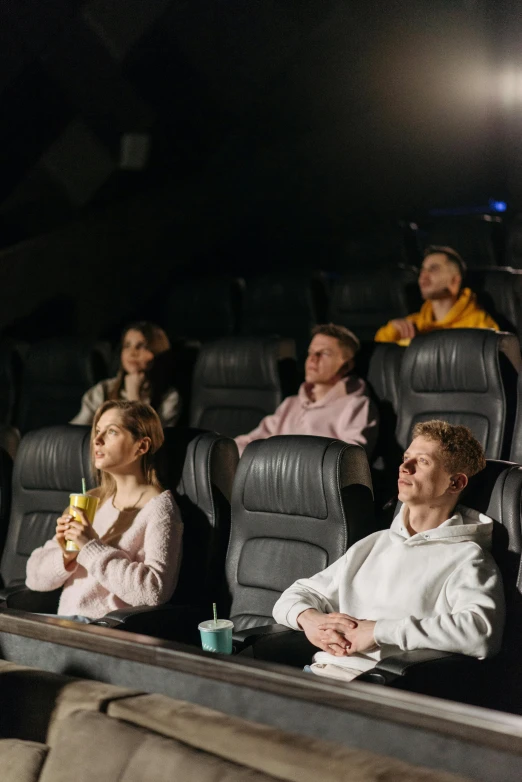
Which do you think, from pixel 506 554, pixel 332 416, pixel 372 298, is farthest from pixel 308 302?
pixel 506 554

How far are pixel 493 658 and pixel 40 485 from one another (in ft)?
5.96

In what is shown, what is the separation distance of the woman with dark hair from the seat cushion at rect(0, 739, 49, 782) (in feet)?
9.19

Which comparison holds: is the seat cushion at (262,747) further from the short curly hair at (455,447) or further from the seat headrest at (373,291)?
the seat headrest at (373,291)

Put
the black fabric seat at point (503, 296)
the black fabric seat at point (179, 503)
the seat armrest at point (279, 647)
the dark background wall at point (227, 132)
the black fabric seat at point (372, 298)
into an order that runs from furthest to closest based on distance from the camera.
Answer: the dark background wall at point (227, 132)
the black fabric seat at point (372, 298)
the black fabric seat at point (503, 296)
the black fabric seat at point (179, 503)
the seat armrest at point (279, 647)

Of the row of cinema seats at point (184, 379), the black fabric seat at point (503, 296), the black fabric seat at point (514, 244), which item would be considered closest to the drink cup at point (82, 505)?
the row of cinema seats at point (184, 379)

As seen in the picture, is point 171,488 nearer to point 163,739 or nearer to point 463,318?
point 163,739

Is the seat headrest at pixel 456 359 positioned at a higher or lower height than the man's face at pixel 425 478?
higher

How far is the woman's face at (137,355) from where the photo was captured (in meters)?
4.29

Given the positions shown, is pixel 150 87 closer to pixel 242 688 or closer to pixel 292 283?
pixel 292 283

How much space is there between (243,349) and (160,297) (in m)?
2.26

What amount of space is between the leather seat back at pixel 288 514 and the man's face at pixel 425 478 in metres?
0.35

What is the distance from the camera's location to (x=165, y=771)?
129cm

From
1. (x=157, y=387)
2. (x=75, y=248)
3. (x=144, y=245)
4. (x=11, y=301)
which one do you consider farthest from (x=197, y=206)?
(x=157, y=387)

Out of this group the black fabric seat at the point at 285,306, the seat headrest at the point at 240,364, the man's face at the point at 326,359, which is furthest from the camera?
the black fabric seat at the point at 285,306
